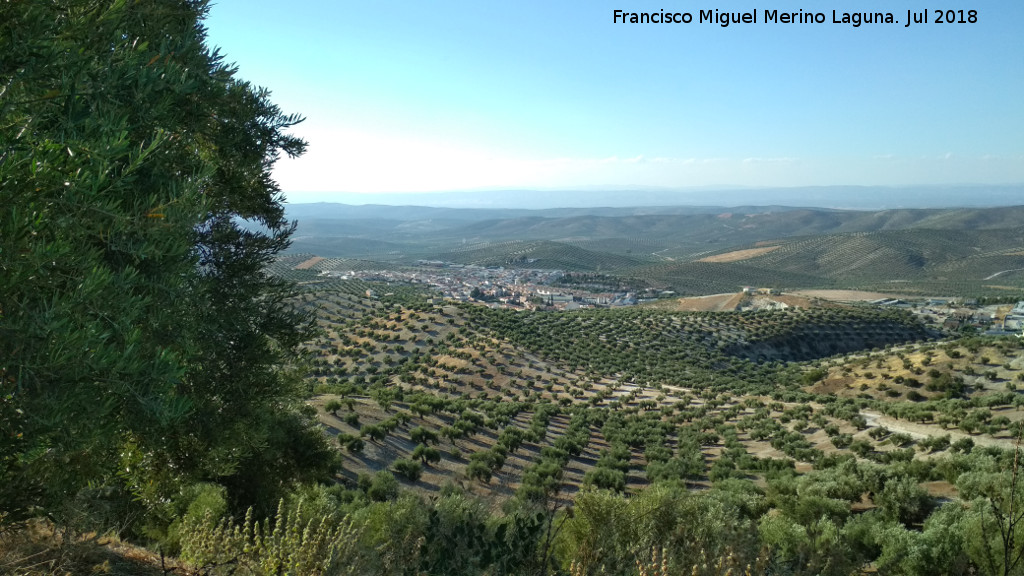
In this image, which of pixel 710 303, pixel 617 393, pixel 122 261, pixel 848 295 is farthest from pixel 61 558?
pixel 848 295

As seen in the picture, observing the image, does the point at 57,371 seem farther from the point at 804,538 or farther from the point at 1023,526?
the point at 1023,526

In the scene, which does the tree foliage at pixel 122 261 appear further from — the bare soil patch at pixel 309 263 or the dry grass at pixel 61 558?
the bare soil patch at pixel 309 263

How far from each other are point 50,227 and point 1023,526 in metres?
8.58

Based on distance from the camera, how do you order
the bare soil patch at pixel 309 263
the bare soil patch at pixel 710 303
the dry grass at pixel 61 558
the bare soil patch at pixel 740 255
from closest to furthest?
the dry grass at pixel 61 558 < the bare soil patch at pixel 710 303 < the bare soil patch at pixel 309 263 < the bare soil patch at pixel 740 255

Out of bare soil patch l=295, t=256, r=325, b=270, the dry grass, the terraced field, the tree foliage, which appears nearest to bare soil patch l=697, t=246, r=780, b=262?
the terraced field

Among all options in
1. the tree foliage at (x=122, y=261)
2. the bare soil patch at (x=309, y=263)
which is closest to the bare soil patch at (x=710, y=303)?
the tree foliage at (x=122, y=261)

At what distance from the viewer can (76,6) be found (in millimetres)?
3459

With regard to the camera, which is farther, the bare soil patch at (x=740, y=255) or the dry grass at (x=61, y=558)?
the bare soil patch at (x=740, y=255)

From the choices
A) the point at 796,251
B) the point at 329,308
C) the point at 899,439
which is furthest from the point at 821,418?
the point at 796,251

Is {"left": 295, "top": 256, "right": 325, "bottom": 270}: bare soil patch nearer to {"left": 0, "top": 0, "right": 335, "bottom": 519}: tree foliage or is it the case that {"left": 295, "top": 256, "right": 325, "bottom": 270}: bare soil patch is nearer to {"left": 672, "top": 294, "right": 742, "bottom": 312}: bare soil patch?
{"left": 672, "top": 294, "right": 742, "bottom": 312}: bare soil patch

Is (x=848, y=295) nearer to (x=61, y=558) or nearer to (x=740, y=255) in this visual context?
(x=740, y=255)

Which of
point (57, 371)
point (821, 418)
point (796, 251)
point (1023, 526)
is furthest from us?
point (796, 251)

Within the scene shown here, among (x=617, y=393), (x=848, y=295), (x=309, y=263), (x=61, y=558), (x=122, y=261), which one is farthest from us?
(x=309, y=263)

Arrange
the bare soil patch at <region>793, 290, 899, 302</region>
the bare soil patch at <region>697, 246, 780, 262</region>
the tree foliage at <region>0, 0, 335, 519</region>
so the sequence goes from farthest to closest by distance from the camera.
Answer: the bare soil patch at <region>697, 246, 780, 262</region> → the bare soil patch at <region>793, 290, 899, 302</region> → the tree foliage at <region>0, 0, 335, 519</region>
